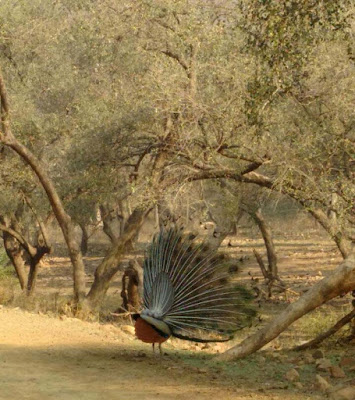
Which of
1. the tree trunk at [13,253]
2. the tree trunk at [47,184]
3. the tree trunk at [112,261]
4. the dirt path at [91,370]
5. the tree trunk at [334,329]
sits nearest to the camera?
the dirt path at [91,370]

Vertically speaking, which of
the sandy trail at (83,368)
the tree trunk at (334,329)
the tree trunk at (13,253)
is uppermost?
the tree trunk at (13,253)

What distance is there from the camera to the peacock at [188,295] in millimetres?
7844

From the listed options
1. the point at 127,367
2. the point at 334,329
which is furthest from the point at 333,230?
the point at 127,367

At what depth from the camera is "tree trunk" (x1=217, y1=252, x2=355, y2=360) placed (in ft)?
23.3

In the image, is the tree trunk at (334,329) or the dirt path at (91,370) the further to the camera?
the tree trunk at (334,329)

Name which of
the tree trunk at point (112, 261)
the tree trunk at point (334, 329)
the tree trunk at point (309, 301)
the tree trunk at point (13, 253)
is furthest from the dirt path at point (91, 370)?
the tree trunk at point (13, 253)

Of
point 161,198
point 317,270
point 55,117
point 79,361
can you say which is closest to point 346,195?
point 161,198

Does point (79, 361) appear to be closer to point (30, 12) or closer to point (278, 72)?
point (278, 72)

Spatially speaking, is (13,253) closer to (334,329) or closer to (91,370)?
(334,329)

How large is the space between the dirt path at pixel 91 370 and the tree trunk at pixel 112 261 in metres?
3.87

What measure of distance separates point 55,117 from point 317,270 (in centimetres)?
1381

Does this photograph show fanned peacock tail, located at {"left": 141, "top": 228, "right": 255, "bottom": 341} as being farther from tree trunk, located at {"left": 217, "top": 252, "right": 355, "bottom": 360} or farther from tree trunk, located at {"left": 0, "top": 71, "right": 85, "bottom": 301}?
tree trunk, located at {"left": 0, "top": 71, "right": 85, "bottom": 301}

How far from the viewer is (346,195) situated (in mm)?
11875

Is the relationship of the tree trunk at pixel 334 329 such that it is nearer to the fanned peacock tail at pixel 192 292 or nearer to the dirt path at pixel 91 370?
the fanned peacock tail at pixel 192 292
